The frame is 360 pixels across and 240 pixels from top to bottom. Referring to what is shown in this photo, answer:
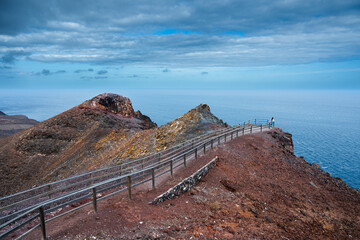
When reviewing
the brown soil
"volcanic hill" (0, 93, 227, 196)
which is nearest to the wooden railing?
the brown soil

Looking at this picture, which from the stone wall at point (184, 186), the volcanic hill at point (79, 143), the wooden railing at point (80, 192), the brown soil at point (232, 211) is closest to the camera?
the wooden railing at point (80, 192)

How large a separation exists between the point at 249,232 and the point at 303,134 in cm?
13297

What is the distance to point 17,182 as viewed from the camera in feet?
110

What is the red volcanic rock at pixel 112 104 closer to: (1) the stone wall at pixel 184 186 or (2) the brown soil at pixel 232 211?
(2) the brown soil at pixel 232 211

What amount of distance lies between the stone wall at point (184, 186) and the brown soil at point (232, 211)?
0.29m

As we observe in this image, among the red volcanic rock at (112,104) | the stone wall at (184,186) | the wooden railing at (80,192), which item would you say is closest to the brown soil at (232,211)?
the stone wall at (184,186)

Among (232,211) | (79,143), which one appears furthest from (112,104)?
(232,211)

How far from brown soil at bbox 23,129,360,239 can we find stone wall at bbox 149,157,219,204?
0.29 metres

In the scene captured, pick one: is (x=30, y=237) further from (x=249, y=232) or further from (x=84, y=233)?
(x=249, y=232)

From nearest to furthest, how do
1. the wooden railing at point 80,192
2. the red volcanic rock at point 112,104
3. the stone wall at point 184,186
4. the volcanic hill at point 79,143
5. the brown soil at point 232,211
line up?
the wooden railing at point 80,192, the brown soil at point 232,211, the stone wall at point 184,186, the volcanic hill at point 79,143, the red volcanic rock at point 112,104

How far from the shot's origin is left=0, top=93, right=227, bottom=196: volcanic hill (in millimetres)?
32781

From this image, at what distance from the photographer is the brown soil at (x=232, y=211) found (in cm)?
841

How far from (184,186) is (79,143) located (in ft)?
111

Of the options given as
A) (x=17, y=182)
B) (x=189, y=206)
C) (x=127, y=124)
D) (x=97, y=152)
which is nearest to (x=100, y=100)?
(x=127, y=124)
